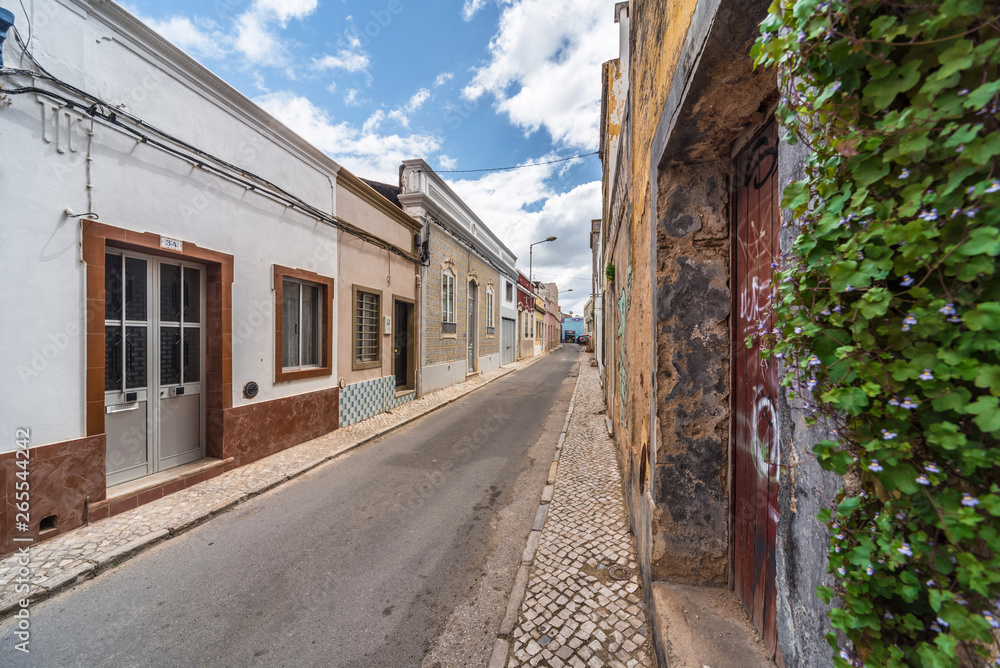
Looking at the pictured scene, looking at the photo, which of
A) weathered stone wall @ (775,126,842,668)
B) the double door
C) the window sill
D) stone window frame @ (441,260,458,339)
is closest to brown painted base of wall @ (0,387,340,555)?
the double door

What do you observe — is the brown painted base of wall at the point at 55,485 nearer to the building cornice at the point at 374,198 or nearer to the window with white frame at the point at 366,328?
the window with white frame at the point at 366,328

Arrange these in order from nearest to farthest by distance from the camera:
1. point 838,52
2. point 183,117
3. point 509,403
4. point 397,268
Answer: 1. point 838,52
2. point 183,117
3. point 397,268
4. point 509,403

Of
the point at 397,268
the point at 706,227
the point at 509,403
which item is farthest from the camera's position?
the point at 509,403

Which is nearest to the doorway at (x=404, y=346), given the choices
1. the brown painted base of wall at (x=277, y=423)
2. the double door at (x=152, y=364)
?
the brown painted base of wall at (x=277, y=423)

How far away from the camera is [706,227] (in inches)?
97.0

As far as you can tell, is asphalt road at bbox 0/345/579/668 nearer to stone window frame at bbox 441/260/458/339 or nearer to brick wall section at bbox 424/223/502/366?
brick wall section at bbox 424/223/502/366

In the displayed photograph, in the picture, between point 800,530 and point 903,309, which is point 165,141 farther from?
point 800,530

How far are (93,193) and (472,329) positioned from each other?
41.6ft

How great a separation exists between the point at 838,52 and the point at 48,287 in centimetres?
549

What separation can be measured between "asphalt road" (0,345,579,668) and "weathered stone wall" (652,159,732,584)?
4.67ft

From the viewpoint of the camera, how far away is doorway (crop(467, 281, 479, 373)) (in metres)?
15.8

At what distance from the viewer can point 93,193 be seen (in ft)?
12.4

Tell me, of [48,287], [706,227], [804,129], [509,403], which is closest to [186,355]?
[48,287]

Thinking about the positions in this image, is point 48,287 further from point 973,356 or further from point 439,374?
point 439,374
